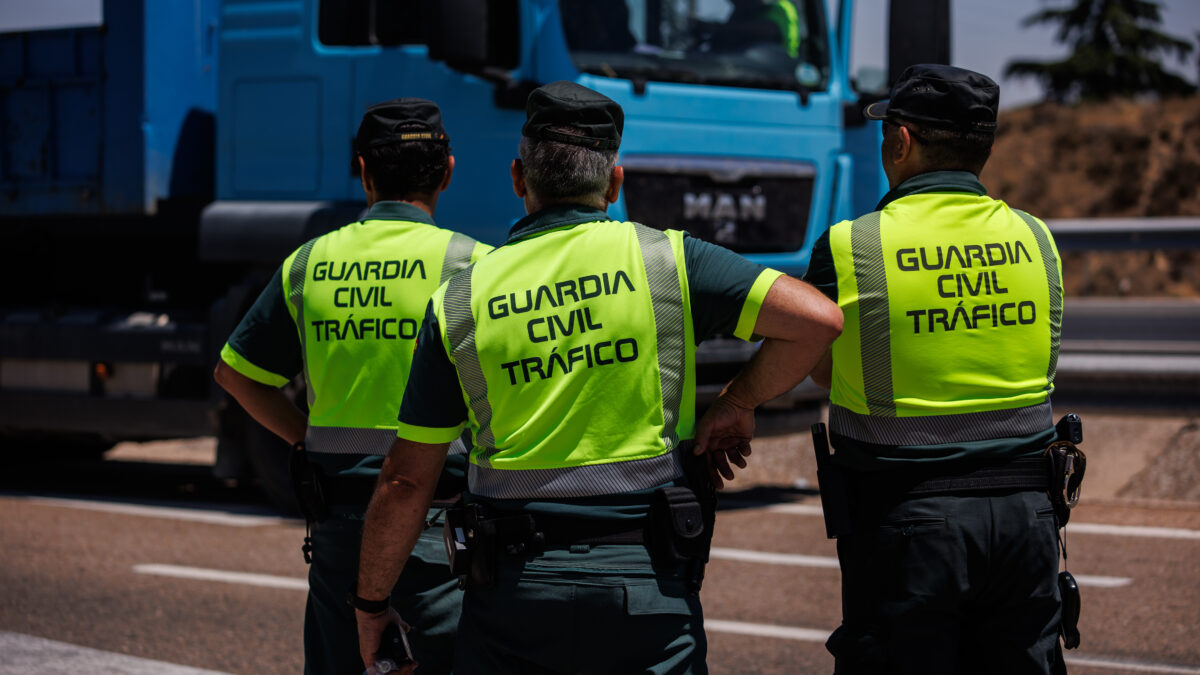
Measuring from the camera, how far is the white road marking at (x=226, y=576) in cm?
645

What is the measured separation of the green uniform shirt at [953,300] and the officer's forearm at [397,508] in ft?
3.15

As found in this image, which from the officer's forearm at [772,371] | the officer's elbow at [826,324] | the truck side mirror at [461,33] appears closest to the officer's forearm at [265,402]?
the officer's forearm at [772,371]

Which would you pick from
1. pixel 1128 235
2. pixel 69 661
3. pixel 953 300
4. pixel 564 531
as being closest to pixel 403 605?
pixel 564 531

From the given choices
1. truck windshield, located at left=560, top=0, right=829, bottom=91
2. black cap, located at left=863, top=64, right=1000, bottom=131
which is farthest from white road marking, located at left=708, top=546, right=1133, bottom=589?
black cap, located at left=863, top=64, right=1000, bottom=131

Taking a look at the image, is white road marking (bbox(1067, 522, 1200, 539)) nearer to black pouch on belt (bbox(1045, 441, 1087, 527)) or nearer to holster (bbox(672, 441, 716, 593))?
black pouch on belt (bbox(1045, 441, 1087, 527))

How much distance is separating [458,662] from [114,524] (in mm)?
6036

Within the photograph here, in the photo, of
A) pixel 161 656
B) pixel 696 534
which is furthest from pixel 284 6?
pixel 696 534

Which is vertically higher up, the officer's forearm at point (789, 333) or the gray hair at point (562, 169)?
the gray hair at point (562, 169)

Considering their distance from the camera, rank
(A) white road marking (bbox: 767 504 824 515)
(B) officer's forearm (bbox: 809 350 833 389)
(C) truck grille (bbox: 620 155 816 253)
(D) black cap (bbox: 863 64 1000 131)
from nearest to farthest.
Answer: (D) black cap (bbox: 863 64 1000 131) < (B) officer's forearm (bbox: 809 350 833 389) < (C) truck grille (bbox: 620 155 816 253) < (A) white road marking (bbox: 767 504 824 515)

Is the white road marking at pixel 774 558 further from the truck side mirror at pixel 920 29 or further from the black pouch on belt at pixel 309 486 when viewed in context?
the black pouch on belt at pixel 309 486

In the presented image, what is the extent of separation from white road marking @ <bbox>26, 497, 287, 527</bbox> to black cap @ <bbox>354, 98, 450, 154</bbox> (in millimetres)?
5095

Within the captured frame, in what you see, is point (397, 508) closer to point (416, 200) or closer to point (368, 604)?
point (368, 604)

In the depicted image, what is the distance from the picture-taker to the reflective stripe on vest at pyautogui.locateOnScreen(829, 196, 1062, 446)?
3014 millimetres

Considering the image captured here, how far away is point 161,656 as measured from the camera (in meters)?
5.29
